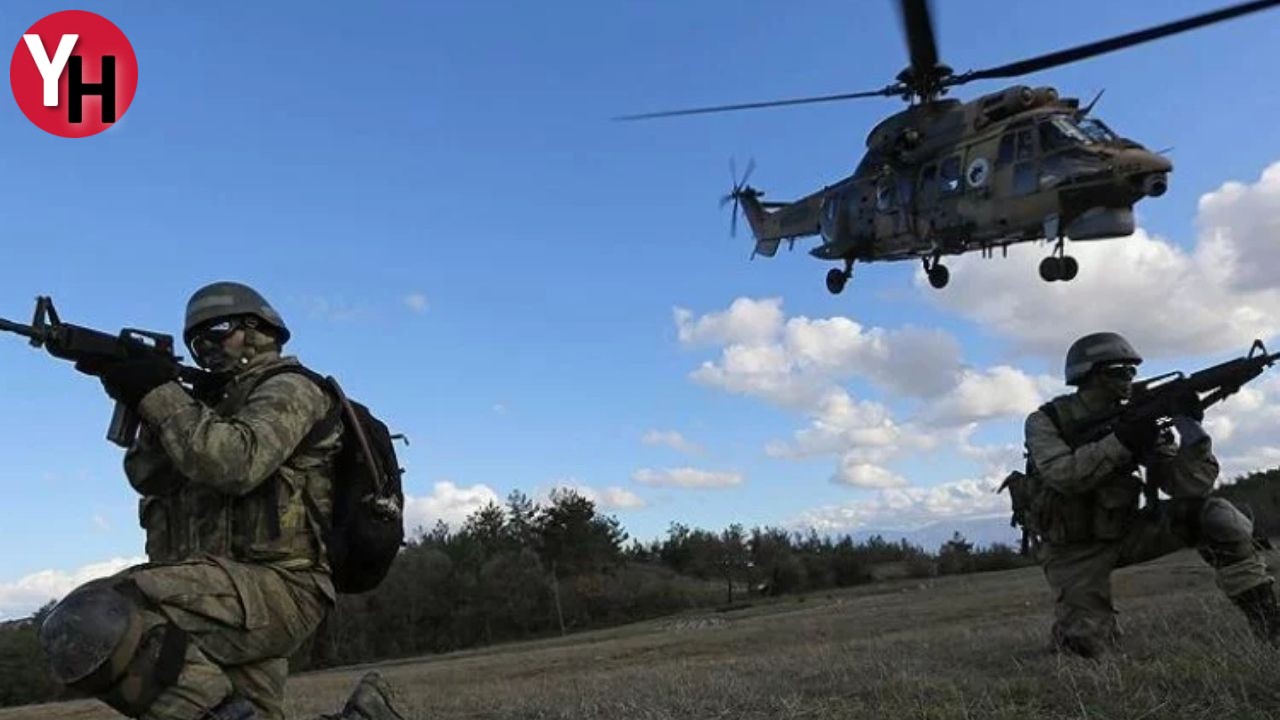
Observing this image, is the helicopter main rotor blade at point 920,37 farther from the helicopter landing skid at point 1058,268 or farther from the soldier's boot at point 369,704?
the soldier's boot at point 369,704

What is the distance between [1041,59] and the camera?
10.6 m

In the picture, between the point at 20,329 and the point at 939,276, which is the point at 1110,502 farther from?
the point at 939,276

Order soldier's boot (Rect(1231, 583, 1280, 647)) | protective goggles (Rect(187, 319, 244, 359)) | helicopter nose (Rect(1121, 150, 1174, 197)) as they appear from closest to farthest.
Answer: protective goggles (Rect(187, 319, 244, 359))
soldier's boot (Rect(1231, 583, 1280, 647))
helicopter nose (Rect(1121, 150, 1174, 197))

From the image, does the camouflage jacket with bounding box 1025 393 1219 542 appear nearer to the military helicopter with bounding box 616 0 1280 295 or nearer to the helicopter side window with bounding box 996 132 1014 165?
the military helicopter with bounding box 616 0 1280 295

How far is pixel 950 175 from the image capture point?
21250 mm

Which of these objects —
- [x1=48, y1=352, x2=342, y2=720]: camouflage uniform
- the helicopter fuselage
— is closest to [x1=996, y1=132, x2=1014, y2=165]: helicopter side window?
the helicopter fuselage

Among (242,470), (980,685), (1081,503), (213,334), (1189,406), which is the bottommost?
(980,685)

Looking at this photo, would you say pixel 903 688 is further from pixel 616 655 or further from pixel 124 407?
pixel 616 655

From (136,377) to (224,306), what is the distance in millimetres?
558

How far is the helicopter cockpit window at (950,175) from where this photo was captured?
2106 centimetres

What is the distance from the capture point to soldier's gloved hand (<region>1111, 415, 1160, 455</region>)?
21.1ft

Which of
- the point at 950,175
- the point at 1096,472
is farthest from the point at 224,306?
the point at 950,175

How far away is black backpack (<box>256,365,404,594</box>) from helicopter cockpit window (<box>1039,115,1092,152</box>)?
17.1 meters

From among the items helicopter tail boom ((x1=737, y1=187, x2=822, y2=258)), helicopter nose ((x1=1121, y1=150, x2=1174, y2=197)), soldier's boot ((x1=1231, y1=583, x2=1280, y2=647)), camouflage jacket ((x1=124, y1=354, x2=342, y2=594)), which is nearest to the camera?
camouflage jacket ((x1=124, y1=354, x2=342, y2=594))
